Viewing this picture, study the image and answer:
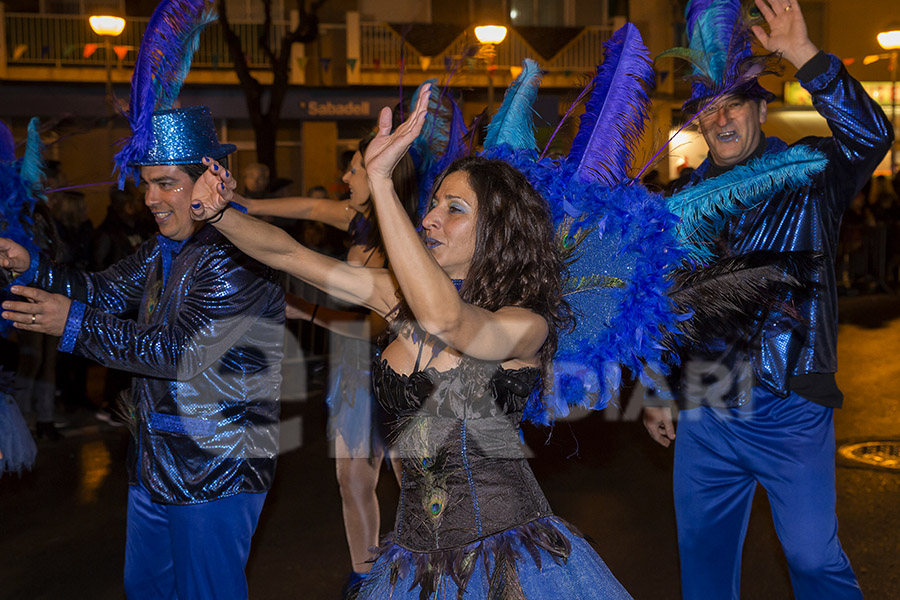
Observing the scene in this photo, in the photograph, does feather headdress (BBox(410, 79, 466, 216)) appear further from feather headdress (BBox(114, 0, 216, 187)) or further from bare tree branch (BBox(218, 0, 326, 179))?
bare tree branch (BBox(218, 0, 326, 179))

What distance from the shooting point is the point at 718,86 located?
9.81ft

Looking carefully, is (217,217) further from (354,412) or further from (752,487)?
(752,487)

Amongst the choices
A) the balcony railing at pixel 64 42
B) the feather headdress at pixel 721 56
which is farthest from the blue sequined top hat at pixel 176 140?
the balcony railing at pixel 64 42

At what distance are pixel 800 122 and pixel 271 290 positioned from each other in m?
20.4

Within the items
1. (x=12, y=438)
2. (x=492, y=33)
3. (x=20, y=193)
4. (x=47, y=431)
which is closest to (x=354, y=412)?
(x=12, y=438)

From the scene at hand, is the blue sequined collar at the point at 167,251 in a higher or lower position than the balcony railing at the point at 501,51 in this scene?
lower

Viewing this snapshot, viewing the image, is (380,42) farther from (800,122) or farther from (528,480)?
(528,480)

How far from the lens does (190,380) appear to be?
281 centimetres

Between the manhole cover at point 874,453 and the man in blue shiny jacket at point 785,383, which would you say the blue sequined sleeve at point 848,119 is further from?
the manhole cover at point 874,453

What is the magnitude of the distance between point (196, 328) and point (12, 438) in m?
1.59

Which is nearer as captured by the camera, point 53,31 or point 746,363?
point 746,363

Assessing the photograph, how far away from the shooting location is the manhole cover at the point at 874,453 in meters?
5.93

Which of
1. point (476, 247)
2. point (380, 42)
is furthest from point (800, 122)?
point (476, 247)

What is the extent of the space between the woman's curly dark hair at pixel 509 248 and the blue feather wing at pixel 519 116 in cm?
48
